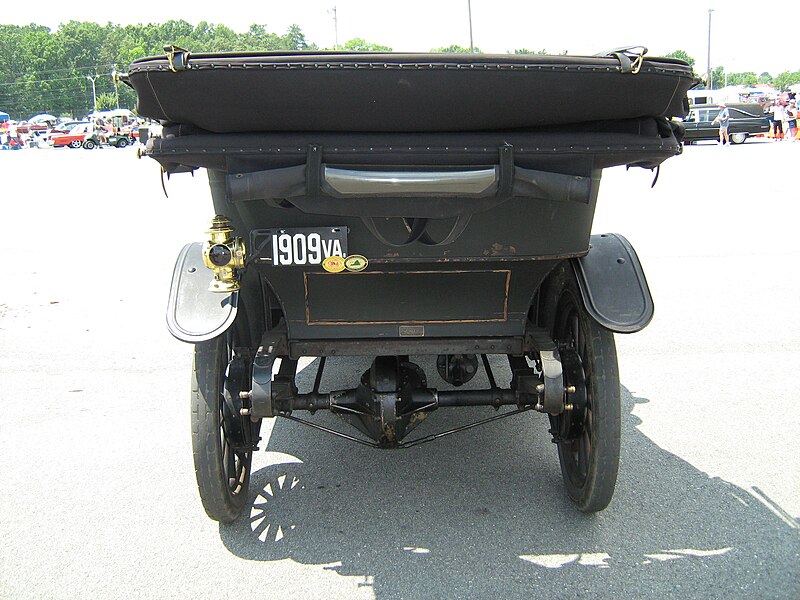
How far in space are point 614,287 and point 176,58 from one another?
1780 mm

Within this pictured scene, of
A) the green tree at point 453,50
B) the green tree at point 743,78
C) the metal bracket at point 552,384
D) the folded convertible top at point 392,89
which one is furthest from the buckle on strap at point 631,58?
the green tree at point 743,78

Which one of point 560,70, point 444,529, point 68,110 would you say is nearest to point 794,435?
point 444,529

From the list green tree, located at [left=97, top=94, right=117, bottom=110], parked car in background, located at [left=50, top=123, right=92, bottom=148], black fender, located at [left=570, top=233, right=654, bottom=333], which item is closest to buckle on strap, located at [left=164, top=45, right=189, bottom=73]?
black fender, located at [left=570, top=233, right=654, bottom=333]

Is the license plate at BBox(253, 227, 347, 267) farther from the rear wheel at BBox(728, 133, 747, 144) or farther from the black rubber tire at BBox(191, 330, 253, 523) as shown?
the rear wheel at BBox(728, 133, 747, 144)

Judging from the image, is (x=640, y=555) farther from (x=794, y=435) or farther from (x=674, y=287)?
(x=674, y=287)

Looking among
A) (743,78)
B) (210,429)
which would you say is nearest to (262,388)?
(210,429)

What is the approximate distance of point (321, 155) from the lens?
2197 millimetres

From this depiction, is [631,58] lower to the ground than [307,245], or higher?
higher

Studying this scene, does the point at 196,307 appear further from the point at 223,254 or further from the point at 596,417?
the point at 596,417

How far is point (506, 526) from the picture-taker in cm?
293

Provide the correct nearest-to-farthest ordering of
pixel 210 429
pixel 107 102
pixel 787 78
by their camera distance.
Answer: pixel 210 429
pixel 107 102
pixel 787 78

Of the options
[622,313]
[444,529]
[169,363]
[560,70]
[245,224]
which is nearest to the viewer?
[560,70]

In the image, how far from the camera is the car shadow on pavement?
2.58m

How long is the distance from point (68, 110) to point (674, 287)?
97523mm
